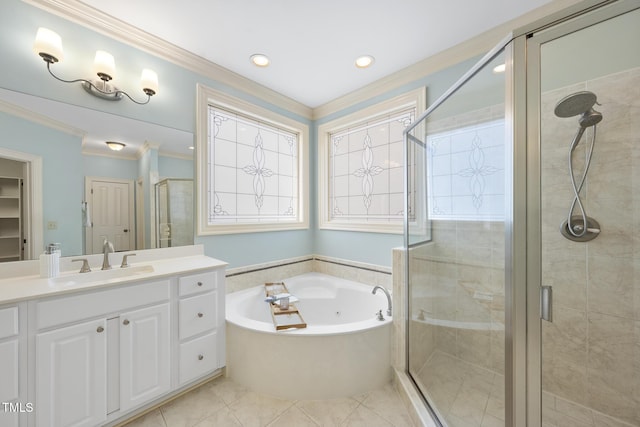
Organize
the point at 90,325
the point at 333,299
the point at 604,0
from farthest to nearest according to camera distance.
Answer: the point at 333,299 < the point at 90,325 < the point at 604,0

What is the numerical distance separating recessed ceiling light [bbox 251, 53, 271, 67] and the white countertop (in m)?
1.70

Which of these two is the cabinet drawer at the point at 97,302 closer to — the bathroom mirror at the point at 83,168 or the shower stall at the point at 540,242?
the bathroom mirror at the point at 83,168

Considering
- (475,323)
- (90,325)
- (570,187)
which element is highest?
(570,187)

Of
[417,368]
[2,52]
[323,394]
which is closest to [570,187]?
[417,368]

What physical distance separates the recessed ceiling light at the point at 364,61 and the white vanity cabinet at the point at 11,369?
2647mm

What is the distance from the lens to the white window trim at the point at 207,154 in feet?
6.83

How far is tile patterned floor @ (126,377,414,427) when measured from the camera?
1.41 m

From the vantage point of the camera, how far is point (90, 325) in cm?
124

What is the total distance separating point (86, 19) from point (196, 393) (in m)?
2.62

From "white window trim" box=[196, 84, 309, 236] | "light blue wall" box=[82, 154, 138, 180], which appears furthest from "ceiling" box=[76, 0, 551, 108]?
"light blue wall" box=[82, 154, 138, 180]

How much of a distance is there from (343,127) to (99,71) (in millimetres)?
2101

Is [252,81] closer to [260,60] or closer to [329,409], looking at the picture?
[260,60]

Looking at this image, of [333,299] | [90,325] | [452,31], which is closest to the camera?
[90,325]

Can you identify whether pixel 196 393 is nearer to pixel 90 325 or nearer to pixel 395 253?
pixel 90 325
